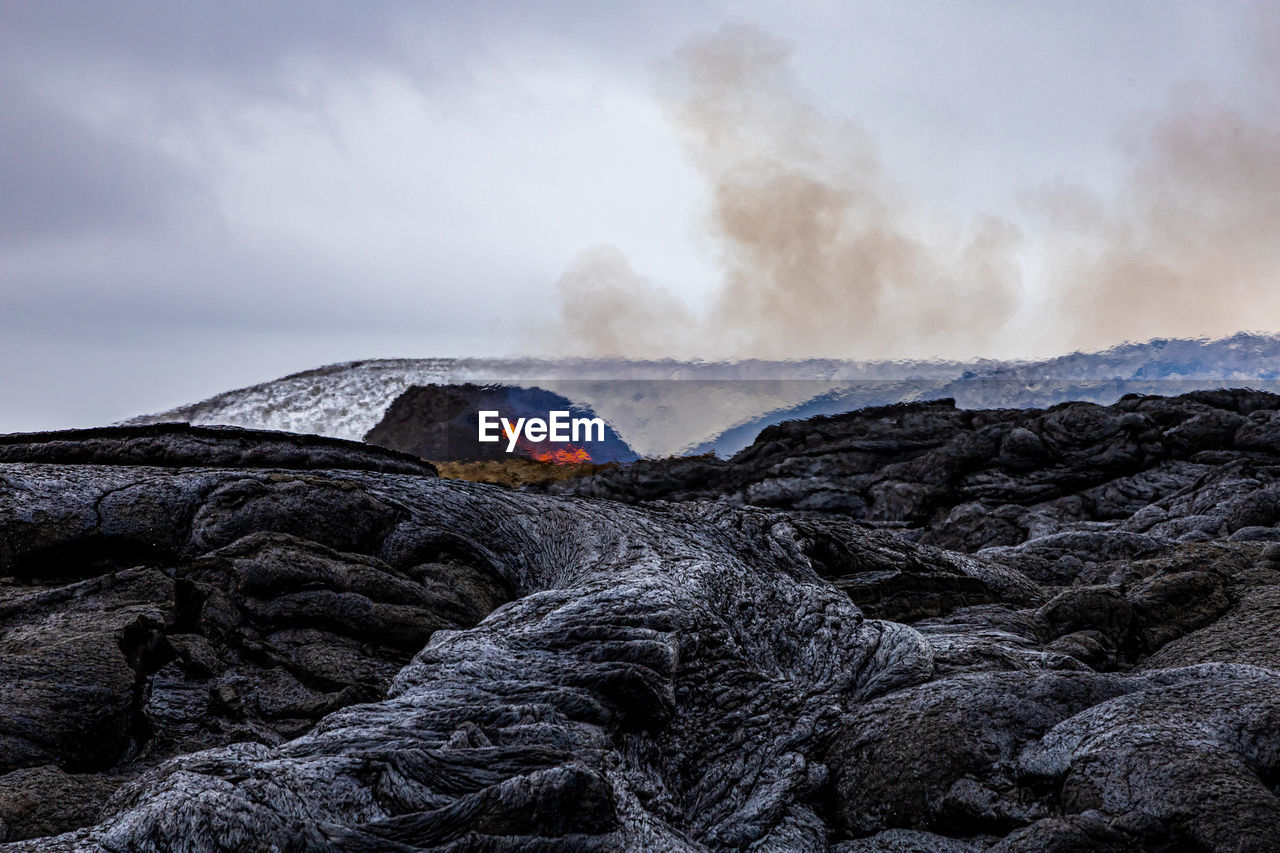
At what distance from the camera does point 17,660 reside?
35.4 feet

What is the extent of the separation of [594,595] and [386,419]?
61.9 m

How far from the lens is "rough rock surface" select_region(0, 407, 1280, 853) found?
788 centimetres

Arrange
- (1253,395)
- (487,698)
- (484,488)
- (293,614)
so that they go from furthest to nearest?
(1253,395), (484,488), (293,614), (487,698)

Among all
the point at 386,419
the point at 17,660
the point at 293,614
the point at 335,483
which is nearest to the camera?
the point at 17,660

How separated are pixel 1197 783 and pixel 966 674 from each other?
3546 millimetres

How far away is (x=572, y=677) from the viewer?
33.8ft

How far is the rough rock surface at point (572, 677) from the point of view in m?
7.88

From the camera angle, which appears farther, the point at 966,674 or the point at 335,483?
the point at 335,483

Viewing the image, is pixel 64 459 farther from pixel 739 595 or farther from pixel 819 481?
pixel 819 481

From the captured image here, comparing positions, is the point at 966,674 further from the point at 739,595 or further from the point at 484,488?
the point at 484,488

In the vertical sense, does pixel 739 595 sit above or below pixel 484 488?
below

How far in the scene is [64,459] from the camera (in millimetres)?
17031

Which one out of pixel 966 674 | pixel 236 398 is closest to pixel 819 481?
pixel 236 398

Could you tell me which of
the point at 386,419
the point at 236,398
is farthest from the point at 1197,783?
the point at 386,419
